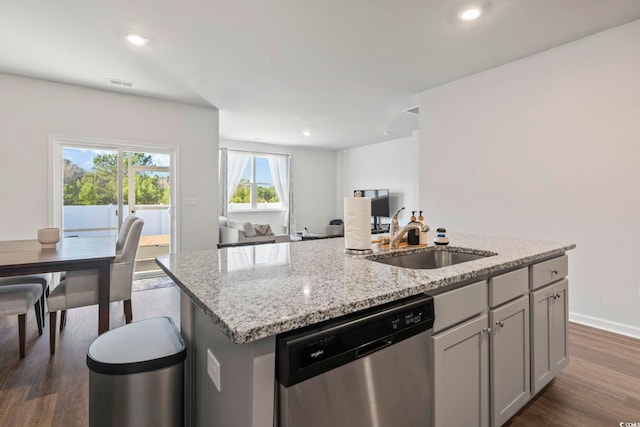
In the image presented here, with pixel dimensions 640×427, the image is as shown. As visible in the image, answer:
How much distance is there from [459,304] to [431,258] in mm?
734

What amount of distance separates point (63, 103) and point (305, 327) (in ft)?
15.5

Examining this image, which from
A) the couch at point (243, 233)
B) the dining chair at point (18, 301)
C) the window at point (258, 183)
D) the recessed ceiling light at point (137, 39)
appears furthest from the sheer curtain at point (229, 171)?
the dining chair at point (18, 301)

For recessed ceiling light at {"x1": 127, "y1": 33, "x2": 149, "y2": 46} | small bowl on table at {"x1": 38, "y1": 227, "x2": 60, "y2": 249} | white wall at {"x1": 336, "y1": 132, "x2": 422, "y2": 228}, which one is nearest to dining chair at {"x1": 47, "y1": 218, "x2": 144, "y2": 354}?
small bowl on table at {"x1": 38, "y1": 227, "x2": 60, "y2": 249}

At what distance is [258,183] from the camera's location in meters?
8.11

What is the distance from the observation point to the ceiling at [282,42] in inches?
96.6

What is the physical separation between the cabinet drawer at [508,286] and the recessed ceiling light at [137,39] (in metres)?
3.34

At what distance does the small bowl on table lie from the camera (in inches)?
106

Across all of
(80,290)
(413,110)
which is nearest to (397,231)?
(80,290)

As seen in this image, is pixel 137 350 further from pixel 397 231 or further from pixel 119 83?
pixel 119 83

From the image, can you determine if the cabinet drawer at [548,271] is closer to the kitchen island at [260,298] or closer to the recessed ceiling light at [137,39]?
the kitchen island at [260,298]

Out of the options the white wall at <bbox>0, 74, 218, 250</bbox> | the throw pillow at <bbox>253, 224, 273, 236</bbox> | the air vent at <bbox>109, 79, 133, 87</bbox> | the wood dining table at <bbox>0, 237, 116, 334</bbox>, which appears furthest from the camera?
the throw pillow at <bbox>253, 224, 273, 236</bbox>

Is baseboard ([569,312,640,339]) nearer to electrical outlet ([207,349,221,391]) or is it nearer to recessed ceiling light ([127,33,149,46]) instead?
electrical outlet ([207,349,221,391])

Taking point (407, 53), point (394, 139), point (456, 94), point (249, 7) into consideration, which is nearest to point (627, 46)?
point (456, 94)

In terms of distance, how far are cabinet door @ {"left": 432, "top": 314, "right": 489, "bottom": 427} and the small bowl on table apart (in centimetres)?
312
